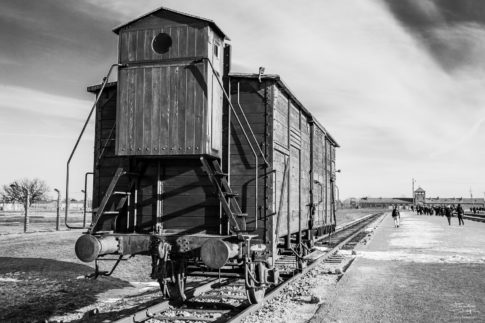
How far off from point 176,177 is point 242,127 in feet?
4.33

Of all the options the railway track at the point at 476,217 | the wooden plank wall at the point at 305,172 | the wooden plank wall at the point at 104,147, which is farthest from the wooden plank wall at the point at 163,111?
the railway track at the point at 476,217

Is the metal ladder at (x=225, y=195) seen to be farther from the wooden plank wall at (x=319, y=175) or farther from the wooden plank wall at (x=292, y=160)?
the wooden plank wall at (x=319, y=175)

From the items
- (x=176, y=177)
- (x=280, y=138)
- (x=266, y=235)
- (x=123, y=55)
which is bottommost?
(x=266, y=235)

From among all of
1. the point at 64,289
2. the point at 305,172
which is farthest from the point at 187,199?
the point at 305,172

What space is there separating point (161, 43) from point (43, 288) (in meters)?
5.25

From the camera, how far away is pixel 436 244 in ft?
58.9

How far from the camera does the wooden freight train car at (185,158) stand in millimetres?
6629

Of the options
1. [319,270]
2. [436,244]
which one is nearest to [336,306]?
[319,270]

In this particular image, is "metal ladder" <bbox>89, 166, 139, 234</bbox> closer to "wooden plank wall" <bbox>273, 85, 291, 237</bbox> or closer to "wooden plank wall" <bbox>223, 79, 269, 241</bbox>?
"wooden plank wall" <bbox>223, 79, 269, 241</bbox>

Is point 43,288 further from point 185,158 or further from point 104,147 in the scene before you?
point 185,158

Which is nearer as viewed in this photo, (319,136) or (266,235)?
(266,235)

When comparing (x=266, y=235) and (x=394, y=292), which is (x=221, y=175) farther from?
(x=394, y=292)

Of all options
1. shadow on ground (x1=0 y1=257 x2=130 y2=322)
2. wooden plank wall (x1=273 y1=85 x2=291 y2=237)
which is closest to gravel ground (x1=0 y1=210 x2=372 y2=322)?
shadow on ground (x1=0 y1=257 x2=130 y2=322)

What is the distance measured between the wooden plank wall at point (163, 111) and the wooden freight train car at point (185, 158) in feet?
0.05
